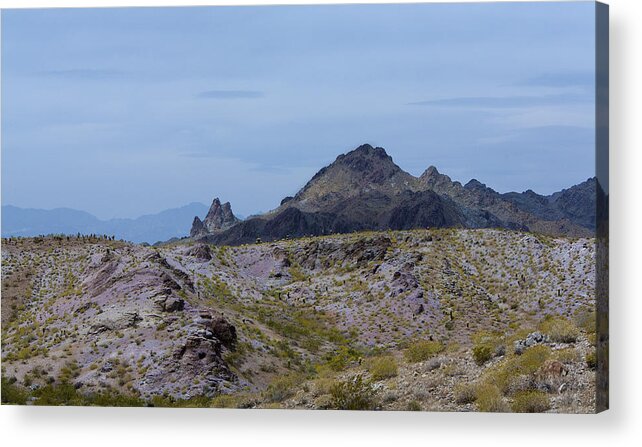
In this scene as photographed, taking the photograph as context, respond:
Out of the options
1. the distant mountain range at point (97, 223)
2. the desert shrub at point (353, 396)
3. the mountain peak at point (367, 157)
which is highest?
the mountain peak at point (367, 157)

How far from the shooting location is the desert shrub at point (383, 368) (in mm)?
17875

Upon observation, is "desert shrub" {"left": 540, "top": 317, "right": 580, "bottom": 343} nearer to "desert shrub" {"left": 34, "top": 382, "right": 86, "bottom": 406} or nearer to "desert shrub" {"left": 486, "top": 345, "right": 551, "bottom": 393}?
"desert shrub" {"left": 486, "top": 345, "right": 551, "bottom": 393}

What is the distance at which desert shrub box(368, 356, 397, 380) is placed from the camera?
1788 cm

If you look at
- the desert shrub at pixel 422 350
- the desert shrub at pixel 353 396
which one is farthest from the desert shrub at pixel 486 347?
the desert shrub at pixel 353 396

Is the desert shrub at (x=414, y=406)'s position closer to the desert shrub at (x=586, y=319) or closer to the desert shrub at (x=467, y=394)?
the desert shrub at (x=467, y=394)

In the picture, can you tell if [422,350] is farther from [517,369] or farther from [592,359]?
[592,359]

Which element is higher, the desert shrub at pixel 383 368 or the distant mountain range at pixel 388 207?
the distant mountain range at pixel 388 207

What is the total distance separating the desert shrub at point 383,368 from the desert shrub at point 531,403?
216 cm

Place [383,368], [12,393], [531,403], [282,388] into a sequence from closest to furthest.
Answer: [531,403]
[383,368]
[282,388]
[12,393]

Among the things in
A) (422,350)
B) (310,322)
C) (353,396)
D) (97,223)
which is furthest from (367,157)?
(97,223)

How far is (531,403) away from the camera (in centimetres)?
1689

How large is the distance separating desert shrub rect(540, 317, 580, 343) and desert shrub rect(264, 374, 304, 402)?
434cm

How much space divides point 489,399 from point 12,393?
27.3 feet

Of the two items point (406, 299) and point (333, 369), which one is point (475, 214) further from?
point (333, 369)
